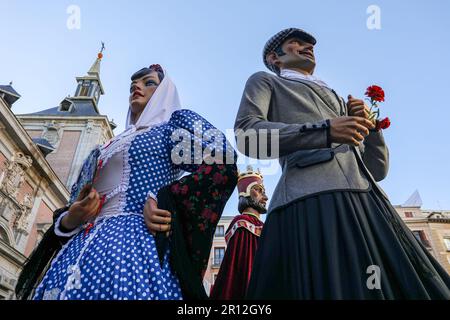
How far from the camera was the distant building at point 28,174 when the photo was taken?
14508 mm

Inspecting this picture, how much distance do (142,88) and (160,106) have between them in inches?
12.8

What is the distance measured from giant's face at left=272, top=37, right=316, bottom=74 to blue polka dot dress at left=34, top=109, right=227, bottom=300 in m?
0.72

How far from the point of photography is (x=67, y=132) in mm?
26031

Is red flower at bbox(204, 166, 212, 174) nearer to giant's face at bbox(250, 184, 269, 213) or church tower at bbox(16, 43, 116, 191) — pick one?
giant's face at bbox(250, 184, 269, 213)

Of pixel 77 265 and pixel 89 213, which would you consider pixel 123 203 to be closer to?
pixel 89 213

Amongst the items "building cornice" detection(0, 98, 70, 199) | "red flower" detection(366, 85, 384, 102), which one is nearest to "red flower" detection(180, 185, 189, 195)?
"red flower" detection(366, 85, 384, 102)

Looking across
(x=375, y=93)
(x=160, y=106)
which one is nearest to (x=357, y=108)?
(x=375, y=93)

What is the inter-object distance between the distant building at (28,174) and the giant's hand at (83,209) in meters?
13.7

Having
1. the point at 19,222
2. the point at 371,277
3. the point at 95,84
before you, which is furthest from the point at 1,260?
the point at 95,84

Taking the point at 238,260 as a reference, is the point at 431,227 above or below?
above

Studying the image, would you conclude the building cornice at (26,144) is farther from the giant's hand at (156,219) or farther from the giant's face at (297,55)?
the giant's hand at (156,219)

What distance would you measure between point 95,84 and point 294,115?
39467mm

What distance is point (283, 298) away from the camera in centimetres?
118

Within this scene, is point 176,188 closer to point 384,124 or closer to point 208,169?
point 208,169
